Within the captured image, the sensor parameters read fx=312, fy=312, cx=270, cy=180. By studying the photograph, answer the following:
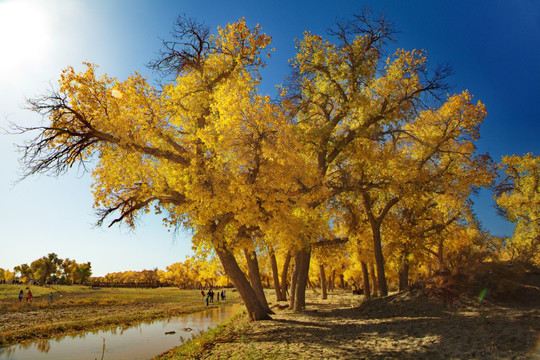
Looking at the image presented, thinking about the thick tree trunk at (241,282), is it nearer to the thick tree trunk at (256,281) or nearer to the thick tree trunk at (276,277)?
the thick tree trunk at (256,281)

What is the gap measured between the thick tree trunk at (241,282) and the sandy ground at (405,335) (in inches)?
35.5

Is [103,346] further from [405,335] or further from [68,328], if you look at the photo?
[405,335]

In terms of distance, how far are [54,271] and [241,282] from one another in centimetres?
11856

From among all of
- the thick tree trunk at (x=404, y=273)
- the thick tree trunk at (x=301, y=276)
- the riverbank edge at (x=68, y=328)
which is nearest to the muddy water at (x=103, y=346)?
the riverbank edge at (x=68, y=328)

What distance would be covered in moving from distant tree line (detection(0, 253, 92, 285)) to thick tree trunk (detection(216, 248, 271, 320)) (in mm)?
110603

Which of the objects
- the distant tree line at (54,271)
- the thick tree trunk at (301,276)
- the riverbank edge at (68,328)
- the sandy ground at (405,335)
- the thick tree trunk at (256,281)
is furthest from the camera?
the distant tree line at (54,271)

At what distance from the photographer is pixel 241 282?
1449cm

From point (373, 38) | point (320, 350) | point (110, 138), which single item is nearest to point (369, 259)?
point (373, 38)

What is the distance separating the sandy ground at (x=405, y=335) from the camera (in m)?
7.38

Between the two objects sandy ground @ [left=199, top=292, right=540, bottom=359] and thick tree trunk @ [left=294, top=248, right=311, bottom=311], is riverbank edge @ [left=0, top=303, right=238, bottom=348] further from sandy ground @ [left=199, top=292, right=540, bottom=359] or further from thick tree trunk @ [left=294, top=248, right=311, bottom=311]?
thick tree trunk @ [left=294, top=248, right=311, bottom=311]

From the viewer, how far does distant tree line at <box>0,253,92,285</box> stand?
4033 inches

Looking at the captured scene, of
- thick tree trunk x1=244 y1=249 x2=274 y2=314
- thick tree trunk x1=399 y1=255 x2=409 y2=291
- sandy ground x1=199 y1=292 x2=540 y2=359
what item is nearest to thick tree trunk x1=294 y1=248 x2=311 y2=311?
thick tree trunk x1=244 y1=249 x2=274 y2=314

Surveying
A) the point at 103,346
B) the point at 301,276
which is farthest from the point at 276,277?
the point at 103,346

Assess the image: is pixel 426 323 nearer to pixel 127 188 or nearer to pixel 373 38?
pixel 127 188
